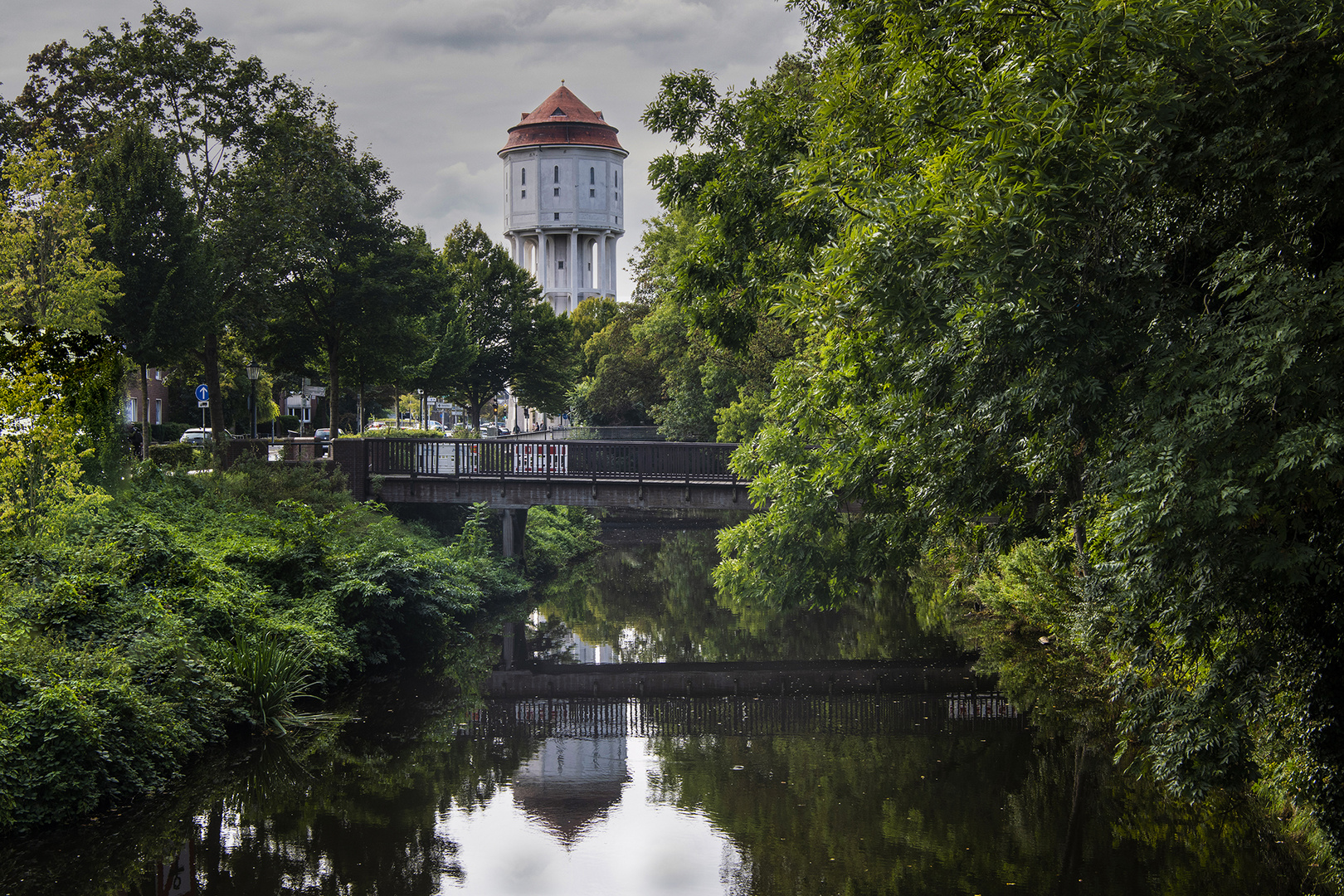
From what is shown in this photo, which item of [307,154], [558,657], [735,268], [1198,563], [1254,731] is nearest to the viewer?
[1198,563]

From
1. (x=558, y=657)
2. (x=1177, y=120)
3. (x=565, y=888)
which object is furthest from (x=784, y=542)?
(x=1177, y=120)

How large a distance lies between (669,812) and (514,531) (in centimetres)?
1790

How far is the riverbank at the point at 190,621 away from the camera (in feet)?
35.4

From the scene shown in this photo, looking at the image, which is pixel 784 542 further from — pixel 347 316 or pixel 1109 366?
pixel 347 316

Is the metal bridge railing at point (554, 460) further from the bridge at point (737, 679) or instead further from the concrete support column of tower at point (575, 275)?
the concrete support column of tower at point (575, 275)

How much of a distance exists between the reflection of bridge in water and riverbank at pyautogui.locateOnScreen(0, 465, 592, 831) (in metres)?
3.03

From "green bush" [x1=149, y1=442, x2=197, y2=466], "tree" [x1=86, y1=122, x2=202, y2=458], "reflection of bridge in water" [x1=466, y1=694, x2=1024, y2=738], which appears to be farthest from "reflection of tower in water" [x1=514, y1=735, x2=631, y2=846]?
"green bush" [x1=149, y1=442, x2=197, y2=466]

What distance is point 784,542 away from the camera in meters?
17.0

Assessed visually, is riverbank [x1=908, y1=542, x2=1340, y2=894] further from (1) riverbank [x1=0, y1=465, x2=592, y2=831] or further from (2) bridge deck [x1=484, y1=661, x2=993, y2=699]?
(1) riverbank [x1=0, y1=465, x2=592, y2=831]

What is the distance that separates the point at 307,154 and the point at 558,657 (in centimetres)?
1835

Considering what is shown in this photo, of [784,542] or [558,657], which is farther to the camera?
[558,657]

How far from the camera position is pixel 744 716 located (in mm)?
16172

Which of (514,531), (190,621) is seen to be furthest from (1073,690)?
(514,531)

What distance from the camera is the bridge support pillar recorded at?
93.7 ft
